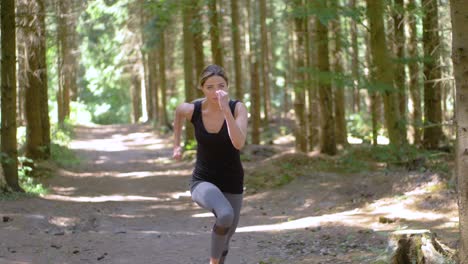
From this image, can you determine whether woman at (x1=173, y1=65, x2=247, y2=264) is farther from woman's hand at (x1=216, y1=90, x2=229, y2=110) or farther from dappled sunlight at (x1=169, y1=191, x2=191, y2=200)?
dappled sunlight at (x1=169, y1=191, x2=191, y2=200)

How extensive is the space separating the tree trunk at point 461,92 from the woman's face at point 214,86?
1.98 meters

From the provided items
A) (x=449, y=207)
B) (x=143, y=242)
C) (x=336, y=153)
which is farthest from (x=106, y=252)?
(x=336, y=153)

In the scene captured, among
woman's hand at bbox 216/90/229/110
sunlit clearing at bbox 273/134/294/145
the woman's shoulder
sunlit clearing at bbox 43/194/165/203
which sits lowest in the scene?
sunlit clearing at bbox 43/194/165/203

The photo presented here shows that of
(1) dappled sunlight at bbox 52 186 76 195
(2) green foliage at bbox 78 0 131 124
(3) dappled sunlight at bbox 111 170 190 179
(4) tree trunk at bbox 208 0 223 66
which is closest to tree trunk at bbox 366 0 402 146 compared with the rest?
(3) dappled sunlight at bbox 111 170 190 179

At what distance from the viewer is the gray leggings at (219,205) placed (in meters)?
5.13

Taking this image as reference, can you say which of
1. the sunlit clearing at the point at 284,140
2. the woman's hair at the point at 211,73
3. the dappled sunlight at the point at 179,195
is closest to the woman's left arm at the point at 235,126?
the woman's hair at the point at 211,73

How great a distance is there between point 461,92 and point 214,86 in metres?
2.09

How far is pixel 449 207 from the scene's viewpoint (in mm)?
10211

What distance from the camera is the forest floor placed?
839cm

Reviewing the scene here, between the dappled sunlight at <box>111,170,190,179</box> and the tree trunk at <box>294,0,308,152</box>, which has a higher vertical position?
the tree trunk at <box>294,0,308,152</box>

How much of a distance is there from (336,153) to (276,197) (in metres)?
5.23

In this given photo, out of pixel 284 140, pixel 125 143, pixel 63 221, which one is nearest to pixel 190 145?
pixel 284 140

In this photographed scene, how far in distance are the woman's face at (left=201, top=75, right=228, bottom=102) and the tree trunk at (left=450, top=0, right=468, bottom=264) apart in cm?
198

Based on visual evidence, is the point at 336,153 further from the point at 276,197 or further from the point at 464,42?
the point at 464,42
